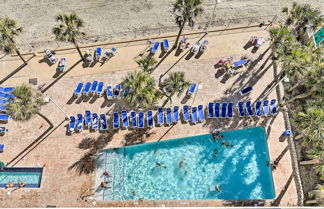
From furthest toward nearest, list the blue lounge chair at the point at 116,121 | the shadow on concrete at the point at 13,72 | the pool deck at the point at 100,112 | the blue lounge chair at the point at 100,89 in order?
1. the shadow on concrete at the point at 13,72
2. the blue lounge chair at the point at 100,89
3. the blue lounge chair at the point at 116,121
4. the pool deck at the point at 100,112

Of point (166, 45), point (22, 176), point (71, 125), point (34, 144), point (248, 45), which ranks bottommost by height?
point (22, 176)

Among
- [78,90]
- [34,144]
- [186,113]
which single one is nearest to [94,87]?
[78,90]

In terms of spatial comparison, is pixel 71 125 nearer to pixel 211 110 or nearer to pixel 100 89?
pixel 100 89

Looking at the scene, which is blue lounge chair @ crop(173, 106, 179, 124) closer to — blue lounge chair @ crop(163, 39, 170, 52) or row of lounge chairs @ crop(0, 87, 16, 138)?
blue lounge chair @ crop(163, 39, 170, 52)

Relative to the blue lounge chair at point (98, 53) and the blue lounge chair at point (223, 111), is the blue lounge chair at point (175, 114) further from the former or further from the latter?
the blue lounge chair at point (98, 53)

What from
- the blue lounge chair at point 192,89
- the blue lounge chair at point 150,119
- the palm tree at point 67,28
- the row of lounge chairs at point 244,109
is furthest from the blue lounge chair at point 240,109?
the palm tree at point 67,28

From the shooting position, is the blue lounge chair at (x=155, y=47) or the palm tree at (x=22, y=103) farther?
the blue lounge chair at (x=155, y=47)

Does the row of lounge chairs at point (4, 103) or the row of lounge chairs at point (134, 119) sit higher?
the row of lounge chairs at point (4, 103)
